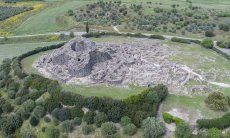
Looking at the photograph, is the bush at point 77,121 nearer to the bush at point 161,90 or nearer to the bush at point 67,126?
the bush at point 67,126

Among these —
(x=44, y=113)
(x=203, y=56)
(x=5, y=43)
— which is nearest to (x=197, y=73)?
(x=203, y=56)

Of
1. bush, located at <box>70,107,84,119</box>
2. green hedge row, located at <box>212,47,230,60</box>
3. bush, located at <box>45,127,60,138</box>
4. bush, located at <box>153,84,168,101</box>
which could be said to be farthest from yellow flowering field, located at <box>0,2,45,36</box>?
bush, located at <box>153,84,168,101</box>

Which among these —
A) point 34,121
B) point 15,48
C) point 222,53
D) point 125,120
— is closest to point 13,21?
point 15,48

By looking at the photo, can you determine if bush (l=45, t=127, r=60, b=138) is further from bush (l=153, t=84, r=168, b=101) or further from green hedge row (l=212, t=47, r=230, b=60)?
green hedge row (l=212, t=47, r=230, b=60)

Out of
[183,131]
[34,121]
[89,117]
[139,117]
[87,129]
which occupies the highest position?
[139,117]

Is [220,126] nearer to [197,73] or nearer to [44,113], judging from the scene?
[197,73]

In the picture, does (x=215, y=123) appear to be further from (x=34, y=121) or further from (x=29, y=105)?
(x=29, y=105)

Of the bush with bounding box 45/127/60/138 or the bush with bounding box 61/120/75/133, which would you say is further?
the bush with bounding box 61/120/75/133
